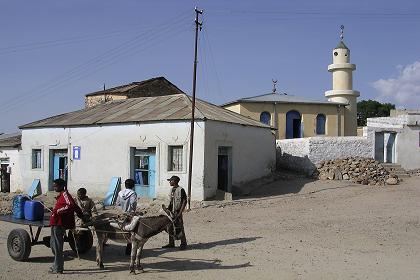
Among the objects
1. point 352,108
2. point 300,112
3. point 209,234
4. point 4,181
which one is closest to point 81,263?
point 209,234

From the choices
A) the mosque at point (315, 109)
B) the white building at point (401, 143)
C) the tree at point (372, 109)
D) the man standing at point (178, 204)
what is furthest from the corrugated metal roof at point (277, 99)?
the tree at point (372, 109)

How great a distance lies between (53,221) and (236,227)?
6.79m

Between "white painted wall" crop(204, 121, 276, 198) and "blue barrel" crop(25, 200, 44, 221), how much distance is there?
1054cm

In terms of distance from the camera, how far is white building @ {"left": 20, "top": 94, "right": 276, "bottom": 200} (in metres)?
20.2

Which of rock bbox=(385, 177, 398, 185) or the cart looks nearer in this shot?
the cart

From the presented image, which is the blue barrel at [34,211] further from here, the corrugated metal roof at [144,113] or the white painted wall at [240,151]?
the corrugated metal roof at [144,113]

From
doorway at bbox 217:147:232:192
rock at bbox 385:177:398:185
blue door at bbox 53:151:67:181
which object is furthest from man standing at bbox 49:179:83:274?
rock at bbox 385:177:398:185

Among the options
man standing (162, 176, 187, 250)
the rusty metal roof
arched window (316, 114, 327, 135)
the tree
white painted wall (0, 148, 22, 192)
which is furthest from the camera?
the tree

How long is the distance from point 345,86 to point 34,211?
31058 mm

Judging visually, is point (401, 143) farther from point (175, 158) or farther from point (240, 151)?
point (175, 158)

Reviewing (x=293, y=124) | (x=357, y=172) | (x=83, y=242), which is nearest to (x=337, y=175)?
(x=357, y=172)

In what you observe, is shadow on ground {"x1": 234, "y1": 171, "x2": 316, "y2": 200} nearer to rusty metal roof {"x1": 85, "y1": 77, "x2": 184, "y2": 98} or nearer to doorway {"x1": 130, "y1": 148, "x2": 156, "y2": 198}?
doorway {"x1": 130, "y1": 148, "x2": 156, "y2": 198}

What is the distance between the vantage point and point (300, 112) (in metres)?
34.0

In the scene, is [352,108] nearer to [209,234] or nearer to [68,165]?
[68,165]
